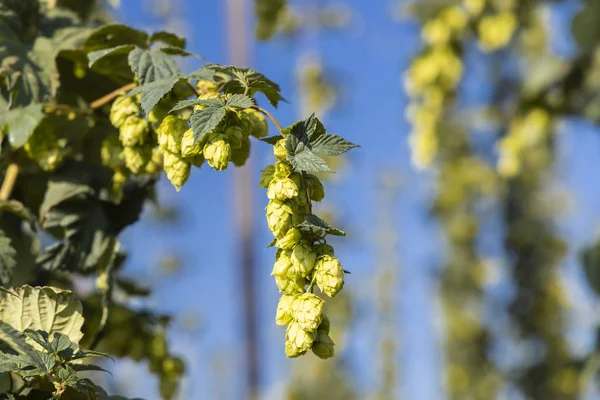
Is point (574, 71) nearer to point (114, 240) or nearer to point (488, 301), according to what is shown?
point (114, 240)

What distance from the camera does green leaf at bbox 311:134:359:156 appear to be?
33.5 inches

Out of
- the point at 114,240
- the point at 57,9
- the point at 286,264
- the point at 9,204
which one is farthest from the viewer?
the point at 57,9

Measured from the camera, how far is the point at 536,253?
221 inches

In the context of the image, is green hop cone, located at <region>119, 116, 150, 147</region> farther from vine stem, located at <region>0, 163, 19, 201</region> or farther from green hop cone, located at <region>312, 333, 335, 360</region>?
green hop cone, located at <region>312, 333, 335, 360</region>

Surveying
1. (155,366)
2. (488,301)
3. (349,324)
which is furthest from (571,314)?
(155,366)

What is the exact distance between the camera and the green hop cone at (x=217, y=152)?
33.0 inches

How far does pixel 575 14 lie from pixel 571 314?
3732mm

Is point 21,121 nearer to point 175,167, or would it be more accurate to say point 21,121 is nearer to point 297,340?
point 175,167

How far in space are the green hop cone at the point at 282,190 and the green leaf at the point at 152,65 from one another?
265 mm

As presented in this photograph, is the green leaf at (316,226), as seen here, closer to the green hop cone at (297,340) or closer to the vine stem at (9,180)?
the green hop cone at (297,340)

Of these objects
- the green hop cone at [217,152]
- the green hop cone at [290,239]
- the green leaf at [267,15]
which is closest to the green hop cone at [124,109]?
the green hop cone at [217,152]

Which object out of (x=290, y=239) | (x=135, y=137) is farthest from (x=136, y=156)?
(x=290, y=239)

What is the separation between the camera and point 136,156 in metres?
1.04

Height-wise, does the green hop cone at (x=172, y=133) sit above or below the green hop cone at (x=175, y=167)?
above
